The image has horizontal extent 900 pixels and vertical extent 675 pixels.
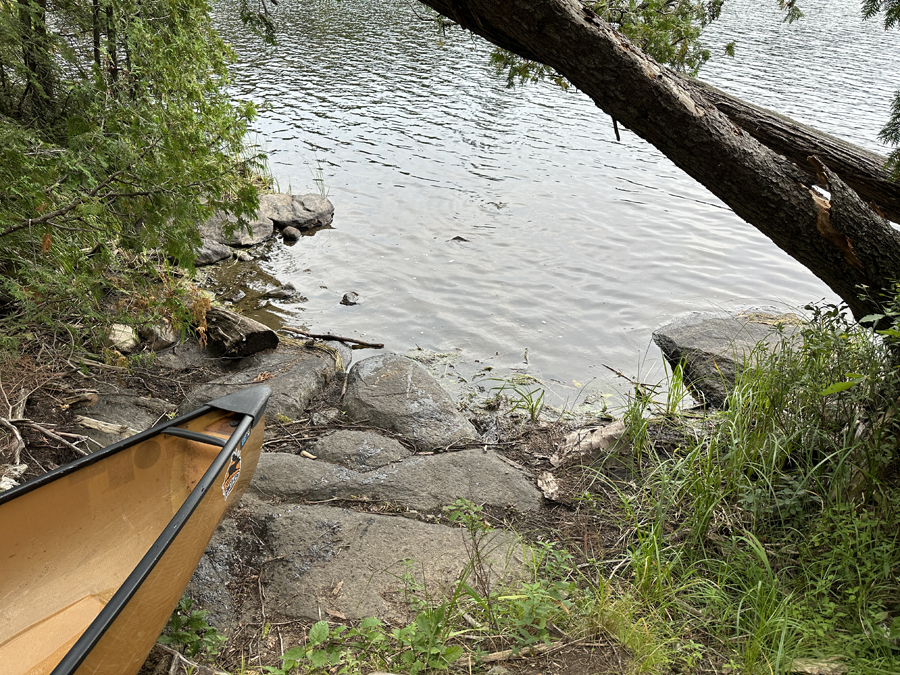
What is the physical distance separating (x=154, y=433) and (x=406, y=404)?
210 centimetres

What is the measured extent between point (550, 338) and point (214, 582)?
14.5ft

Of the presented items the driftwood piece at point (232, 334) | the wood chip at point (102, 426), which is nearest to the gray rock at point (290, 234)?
the driftwood piece at point (232, 334)

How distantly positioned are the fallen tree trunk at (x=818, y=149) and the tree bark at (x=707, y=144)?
0.26 metres

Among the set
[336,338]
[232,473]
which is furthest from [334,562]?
[336,338]

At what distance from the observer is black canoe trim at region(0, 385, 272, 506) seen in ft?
8.86

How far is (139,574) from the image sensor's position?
226cm

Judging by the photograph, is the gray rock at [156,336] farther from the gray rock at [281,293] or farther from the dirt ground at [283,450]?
the gray rock at [281,293]

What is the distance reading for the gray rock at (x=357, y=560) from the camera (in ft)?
9.57

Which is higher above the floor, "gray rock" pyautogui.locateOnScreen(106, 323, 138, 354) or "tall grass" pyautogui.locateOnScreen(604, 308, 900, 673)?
"tall grass" pyautogui.locateOnScreen(604, 308, 900, 673)

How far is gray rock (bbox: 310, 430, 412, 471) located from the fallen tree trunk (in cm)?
288

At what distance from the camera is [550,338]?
6.70 metres

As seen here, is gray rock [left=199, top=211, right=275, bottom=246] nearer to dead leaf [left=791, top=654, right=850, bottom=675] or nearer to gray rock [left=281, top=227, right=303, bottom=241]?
gray rock [left=281, top=227, right=303, bottom=241]

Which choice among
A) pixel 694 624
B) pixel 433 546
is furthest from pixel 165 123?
pixel 694 624

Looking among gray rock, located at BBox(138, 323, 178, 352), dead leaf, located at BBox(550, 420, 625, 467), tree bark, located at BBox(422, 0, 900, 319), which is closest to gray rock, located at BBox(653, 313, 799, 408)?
dead leaf, located at BBox(550, 420, 625, 467)
